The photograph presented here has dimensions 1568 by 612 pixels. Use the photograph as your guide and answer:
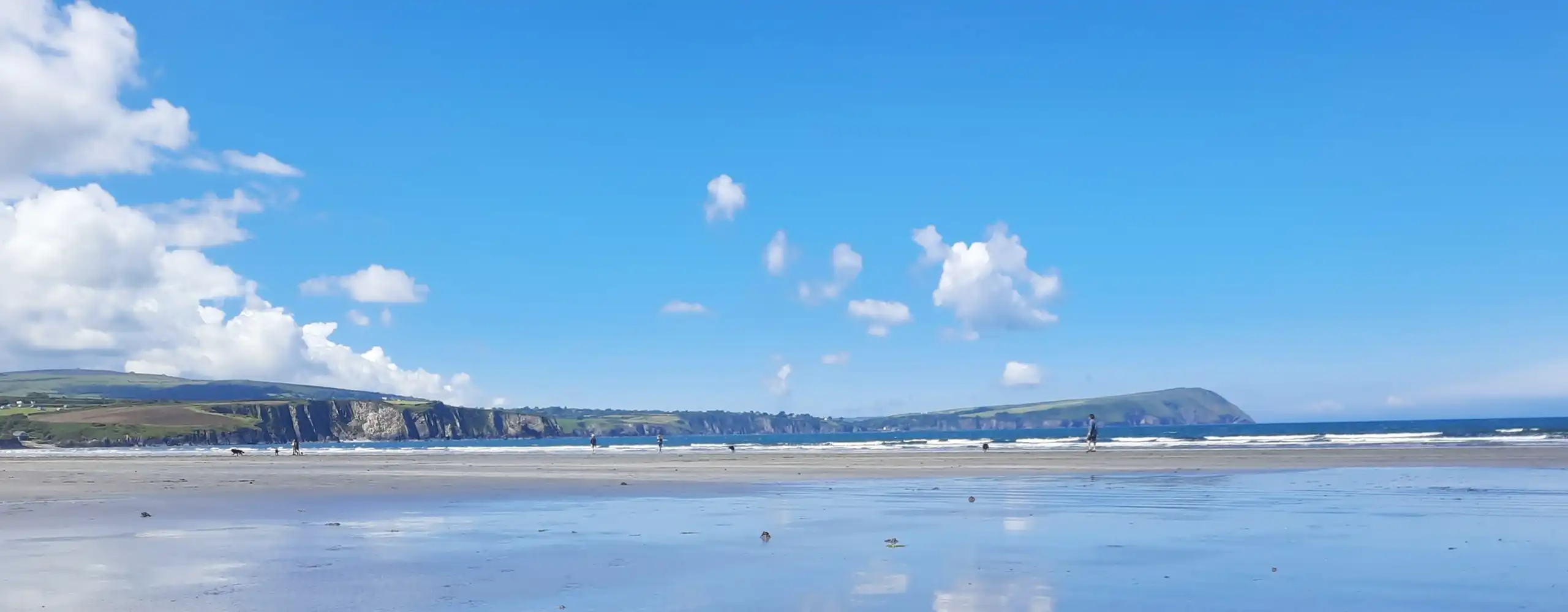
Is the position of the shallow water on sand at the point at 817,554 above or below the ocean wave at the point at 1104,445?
below

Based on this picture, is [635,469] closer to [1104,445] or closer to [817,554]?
[817,554]

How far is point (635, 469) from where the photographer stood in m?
52.2

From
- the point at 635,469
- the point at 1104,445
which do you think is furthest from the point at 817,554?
the point at 1104,445

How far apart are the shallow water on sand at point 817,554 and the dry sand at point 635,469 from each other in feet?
31.2

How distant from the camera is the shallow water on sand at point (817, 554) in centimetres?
1195

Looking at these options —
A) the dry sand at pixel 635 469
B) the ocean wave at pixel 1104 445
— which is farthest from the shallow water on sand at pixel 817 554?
the ocean wave at pixel 1104 445

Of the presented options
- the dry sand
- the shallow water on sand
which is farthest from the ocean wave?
the shallow water on sand

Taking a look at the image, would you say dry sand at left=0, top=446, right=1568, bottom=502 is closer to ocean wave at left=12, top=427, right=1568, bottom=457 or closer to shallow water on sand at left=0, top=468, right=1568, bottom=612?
shallow water on sand at left=0, top=468, right=1568, bottom=612

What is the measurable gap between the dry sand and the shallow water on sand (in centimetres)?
951

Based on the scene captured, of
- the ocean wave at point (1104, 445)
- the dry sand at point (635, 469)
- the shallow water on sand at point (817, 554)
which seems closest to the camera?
the shallow water on sand at point (817, 554)

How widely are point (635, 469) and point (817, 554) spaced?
37.1 metres

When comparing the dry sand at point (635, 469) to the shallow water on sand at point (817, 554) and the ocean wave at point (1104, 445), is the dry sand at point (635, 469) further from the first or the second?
the ocean wave at point (1104, 445)

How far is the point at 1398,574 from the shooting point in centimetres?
1339

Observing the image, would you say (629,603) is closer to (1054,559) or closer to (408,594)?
(408,594)
